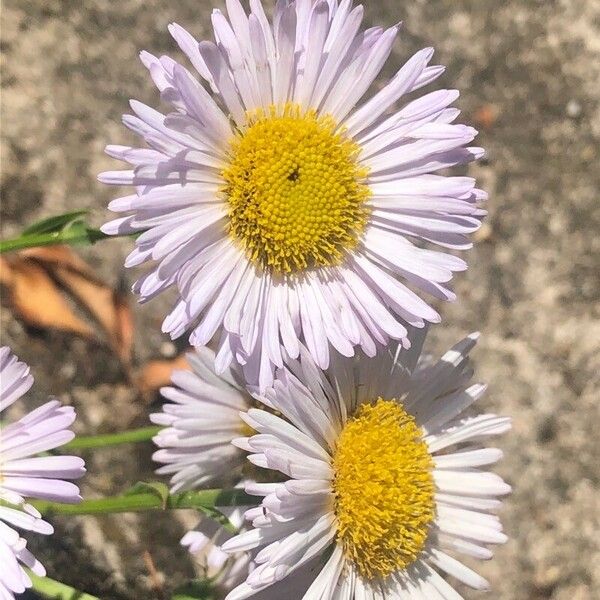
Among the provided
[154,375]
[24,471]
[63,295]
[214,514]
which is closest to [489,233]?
[154,375]

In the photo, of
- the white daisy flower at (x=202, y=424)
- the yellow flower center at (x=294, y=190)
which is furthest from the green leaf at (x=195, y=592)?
the yellow flower center at (x=294, y=190)

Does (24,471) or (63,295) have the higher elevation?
(63,295)

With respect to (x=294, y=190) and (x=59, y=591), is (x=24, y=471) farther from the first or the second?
(x=294, y=190)

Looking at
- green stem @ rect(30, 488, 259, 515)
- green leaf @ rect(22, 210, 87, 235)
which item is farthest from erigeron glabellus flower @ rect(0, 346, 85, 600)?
green leaf @ rect(22, 210, 87, 235)

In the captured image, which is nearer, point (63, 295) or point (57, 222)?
point (57, 222)

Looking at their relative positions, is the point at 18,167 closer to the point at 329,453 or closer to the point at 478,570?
the point at 329,453

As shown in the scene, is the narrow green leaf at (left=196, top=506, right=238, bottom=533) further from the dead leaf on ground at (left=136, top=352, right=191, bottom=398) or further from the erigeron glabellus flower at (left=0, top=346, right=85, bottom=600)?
the dead leaf on ground at (left=136, top=352, right=191, bottom=398)

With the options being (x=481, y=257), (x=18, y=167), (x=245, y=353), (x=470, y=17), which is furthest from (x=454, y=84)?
(x=245, y=353)
